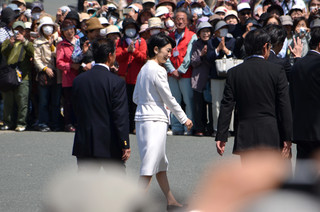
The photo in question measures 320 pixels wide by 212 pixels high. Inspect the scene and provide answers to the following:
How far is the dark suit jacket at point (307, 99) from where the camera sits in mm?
5973

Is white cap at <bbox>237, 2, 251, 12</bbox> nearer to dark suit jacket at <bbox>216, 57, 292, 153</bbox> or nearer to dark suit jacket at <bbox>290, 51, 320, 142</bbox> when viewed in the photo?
dark suit jacket at <bbox>290, 51, 320, 142</bbox>

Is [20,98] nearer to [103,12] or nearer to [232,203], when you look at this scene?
[103,12]

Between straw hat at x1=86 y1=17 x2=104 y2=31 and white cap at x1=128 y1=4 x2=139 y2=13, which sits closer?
straw hat at x1=86 y1=17 x2=104 y2=31

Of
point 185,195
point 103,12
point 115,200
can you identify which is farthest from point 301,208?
point 103,12

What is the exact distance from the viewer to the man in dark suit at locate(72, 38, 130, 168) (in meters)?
5.73

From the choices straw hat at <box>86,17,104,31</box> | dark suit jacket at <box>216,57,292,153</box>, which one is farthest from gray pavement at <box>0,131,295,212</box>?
straw hat at <box>86,17,104,31</box>

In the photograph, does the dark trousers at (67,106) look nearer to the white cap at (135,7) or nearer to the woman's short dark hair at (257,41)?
the white cap at (135,7)

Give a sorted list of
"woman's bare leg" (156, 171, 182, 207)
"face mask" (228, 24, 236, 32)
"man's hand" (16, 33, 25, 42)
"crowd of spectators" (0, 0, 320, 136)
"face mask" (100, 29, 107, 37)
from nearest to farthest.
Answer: "woman's bare leg" (156, 171, 182, 207) < "crowd of spectators" (0, 0, 320, 136) < "face mask" (228, 24, 236, 32) < "face mask" (100, 29, 107, 37) < "man's hand" (16, 33, 25, 42)

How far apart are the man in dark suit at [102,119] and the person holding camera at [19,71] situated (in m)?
6.93

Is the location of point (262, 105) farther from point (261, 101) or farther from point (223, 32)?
point (223, 32)

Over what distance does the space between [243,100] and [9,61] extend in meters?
7.85

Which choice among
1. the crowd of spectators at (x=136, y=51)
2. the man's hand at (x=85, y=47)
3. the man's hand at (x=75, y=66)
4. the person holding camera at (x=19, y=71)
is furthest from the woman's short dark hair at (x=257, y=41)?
the person holding camera at (x=19, y=71)

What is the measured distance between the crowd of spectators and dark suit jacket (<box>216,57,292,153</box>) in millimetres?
5301

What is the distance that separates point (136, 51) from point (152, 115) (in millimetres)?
5771
